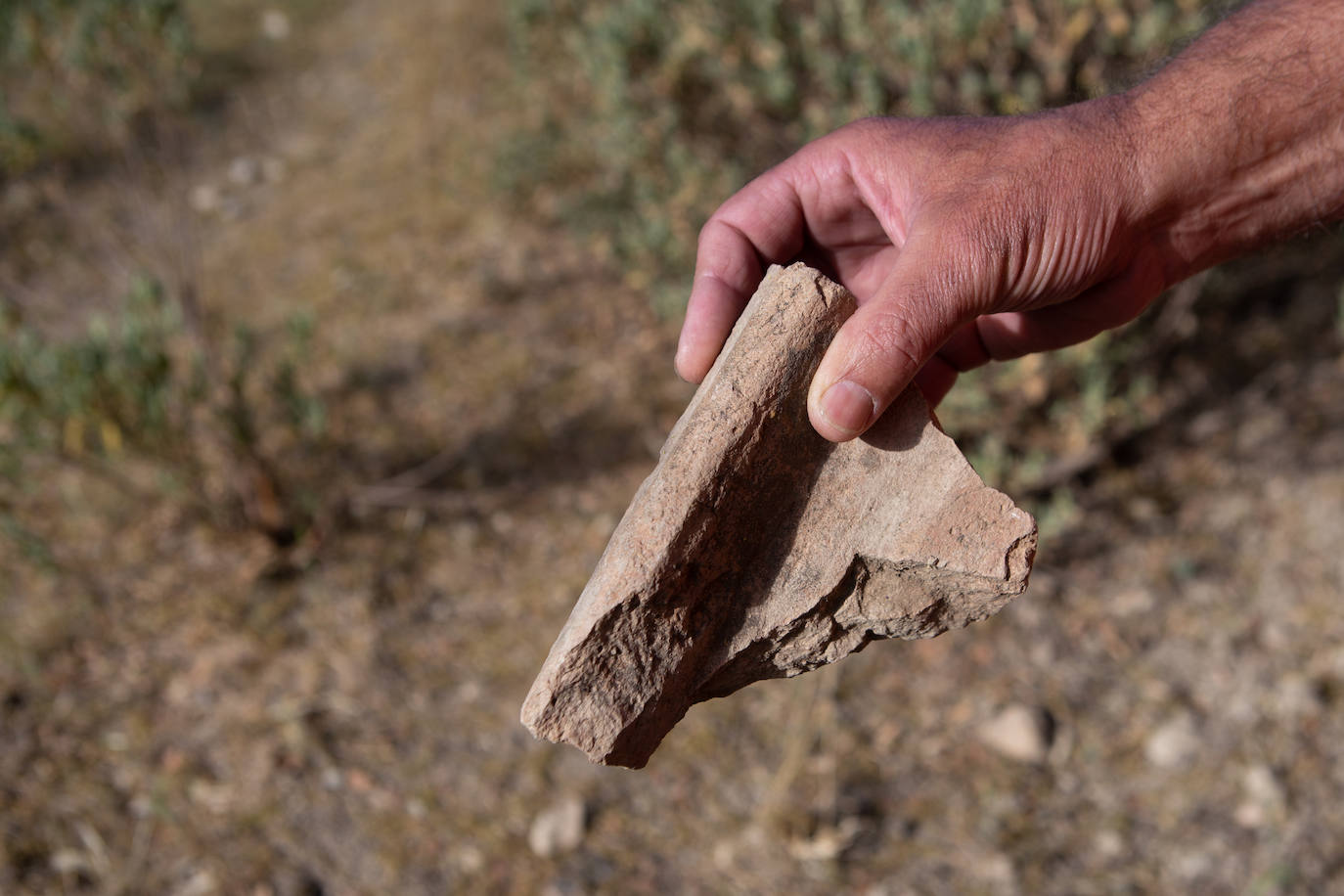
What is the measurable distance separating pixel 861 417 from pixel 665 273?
8.57ft

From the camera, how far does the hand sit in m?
1.59

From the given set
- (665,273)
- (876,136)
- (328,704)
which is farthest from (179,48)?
(876,136)

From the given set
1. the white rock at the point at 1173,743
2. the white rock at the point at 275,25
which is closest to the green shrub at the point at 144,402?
the white rock at the point at 1173,743

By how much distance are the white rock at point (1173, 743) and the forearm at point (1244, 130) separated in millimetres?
1368

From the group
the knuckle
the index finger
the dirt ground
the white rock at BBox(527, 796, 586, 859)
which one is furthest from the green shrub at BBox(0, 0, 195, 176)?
the knuckle

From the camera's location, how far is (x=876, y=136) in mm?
1856

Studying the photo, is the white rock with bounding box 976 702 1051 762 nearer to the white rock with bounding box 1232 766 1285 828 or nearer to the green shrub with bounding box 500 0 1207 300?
the white rock with bounding box 1232 766 1285 828

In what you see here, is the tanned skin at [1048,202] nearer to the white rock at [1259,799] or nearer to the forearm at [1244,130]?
the forearm at [1244,130]

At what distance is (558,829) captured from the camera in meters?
2.70

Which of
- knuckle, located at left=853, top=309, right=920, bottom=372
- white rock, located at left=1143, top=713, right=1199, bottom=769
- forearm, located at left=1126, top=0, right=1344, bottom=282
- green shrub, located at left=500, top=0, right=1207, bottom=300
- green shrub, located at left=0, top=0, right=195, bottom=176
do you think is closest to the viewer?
knuckle, located at left=853, top=309, right=920, bottom=372

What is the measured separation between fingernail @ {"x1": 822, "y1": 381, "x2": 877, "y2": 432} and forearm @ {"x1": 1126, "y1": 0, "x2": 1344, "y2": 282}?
0.66m

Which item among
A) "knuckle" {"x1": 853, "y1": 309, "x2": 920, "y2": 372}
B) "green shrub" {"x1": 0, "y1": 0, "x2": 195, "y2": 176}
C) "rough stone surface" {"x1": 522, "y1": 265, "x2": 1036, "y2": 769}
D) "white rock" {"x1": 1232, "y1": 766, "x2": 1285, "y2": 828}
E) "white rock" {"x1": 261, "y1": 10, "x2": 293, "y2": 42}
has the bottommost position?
"white rock" {"x1": 1232, "y1": 766, "x2": 1285, "y2": 828}

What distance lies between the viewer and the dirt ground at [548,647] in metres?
2.64

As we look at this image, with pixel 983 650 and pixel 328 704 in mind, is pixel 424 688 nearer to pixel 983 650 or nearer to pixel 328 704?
pixel 328 704
